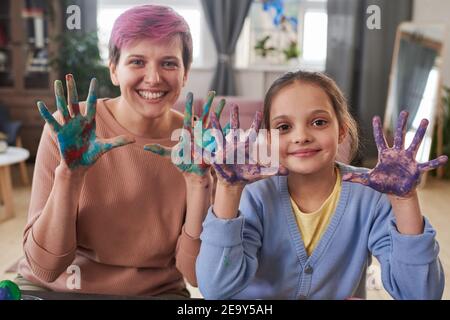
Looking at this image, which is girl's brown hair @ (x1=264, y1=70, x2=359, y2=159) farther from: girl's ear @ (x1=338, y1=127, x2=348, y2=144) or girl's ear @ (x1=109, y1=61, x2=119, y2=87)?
girl's ear @ (x1=109, y1=61, x2=119, y2=87)

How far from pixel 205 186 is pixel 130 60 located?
7.2 inches

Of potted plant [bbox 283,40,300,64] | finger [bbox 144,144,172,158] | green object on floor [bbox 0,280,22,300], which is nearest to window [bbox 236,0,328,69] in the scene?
potted plant [bbox 283,40,300,64]

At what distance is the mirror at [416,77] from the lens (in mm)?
685

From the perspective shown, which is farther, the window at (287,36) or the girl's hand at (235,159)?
the window at (287,36)

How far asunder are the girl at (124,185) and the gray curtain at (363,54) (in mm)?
186

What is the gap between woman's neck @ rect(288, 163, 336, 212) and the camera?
0.69 meters

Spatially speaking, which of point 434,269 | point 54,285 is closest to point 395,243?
point 434,269

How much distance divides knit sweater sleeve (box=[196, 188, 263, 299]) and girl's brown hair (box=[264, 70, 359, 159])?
139 millimetres

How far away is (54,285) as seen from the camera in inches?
29.6

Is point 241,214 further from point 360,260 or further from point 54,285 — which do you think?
point 54,285

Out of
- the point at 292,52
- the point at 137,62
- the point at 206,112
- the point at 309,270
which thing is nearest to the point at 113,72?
the point at 137,62

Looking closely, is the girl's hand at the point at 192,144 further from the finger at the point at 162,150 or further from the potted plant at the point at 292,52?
the potted plant at the point at 292,52

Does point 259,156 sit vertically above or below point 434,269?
above

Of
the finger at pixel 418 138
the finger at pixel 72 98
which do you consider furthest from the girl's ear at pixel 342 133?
the finger at pixel 72 98
